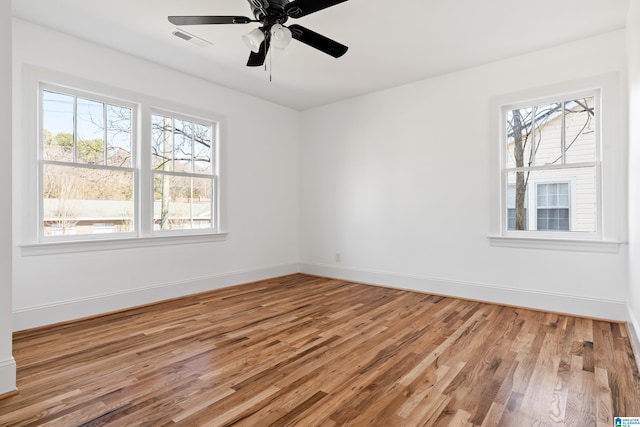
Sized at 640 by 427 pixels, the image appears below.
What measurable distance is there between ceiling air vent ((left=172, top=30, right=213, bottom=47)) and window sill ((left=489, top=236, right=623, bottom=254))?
12.8 ft

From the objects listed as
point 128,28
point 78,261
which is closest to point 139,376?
point 78,261

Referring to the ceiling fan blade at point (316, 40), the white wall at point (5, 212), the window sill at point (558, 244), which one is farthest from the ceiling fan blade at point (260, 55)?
the window sill at point (558, 244)

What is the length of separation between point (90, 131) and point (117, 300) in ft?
6.12

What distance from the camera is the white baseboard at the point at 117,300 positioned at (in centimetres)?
312

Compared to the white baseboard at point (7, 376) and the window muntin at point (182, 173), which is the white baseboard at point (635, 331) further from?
the window muntin at point (182, 173)

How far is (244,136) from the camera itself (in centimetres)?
511

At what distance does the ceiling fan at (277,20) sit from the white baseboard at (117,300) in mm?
2870

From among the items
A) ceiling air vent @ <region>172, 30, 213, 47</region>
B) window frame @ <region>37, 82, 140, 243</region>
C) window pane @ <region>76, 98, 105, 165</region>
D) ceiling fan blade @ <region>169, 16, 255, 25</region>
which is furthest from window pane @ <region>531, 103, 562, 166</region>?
window pane @ <region>76, 98, 105, 165</region>

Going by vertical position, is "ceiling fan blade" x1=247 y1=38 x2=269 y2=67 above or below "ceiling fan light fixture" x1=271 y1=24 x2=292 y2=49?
above

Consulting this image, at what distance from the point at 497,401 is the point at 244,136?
4485mm

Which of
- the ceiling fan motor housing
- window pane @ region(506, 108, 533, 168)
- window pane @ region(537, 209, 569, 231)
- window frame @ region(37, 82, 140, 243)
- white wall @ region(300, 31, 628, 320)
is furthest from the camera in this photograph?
window pane @ region(506, 108, 533, 168)

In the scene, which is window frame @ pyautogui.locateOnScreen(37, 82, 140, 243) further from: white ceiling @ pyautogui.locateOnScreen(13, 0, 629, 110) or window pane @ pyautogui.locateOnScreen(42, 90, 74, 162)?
white ceiling @ pyautogui.locateOnScreen(13, 0, 629, 110)

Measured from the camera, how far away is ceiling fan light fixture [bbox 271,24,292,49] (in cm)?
249

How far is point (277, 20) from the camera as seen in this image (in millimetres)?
2535
